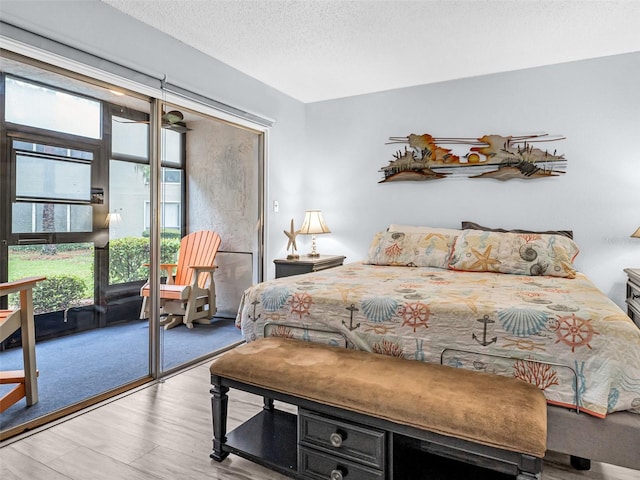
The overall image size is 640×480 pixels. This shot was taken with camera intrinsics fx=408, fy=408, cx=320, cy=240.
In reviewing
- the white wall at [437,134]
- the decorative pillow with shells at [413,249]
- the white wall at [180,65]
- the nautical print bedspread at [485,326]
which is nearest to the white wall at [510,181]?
the white wall at [437,134]

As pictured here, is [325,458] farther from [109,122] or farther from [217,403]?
[109,122]

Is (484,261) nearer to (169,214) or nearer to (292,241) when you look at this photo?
(292,241)

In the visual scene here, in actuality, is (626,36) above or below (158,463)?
above

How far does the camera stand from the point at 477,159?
3.75m

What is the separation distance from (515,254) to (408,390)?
1.82 meters

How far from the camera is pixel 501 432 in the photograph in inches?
50.6

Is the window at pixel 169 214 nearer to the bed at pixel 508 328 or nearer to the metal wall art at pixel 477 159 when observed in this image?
the bed at pixel 508 328

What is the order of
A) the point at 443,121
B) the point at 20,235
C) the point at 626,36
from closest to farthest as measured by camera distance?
1. the point at 20,235
2. the point at 626,36
3. the point at 443,121

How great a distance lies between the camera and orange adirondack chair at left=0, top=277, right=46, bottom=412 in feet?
7.01

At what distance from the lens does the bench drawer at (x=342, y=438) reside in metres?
1.49

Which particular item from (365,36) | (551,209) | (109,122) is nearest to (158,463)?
(109,122)

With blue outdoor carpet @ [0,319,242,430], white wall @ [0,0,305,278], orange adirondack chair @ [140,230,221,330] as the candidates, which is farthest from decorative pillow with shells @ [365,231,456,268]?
blue outdoor carpet @ [0,319,242,430]

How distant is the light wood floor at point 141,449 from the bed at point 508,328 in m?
0.45

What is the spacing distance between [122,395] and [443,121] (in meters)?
3.48
